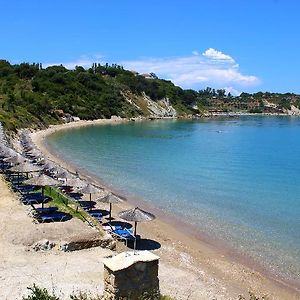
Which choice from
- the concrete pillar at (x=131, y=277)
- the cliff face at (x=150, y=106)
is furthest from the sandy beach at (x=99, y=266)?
the cliff face at (x=150, y=106)

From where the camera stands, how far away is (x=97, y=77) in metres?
154

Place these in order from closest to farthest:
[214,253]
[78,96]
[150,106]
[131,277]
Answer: [131,277], [214,253], [78,96], [150,106]

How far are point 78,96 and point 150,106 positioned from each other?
43.2 meters

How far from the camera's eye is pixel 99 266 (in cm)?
1627

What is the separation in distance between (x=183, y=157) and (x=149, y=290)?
47507 mm

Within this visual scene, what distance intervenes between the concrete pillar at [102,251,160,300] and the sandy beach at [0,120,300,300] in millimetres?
3844

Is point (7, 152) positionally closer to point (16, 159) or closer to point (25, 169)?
point (16, 159)

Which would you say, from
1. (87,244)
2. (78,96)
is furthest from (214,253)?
(78,96)

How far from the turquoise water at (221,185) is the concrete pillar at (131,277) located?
10.5 metres

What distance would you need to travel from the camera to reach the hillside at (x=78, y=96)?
91562 millimetres

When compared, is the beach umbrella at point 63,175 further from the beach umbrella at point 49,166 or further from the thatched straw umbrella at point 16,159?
the thatched straw umbrella at point 16,159

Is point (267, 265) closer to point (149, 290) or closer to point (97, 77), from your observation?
point (149, 290)

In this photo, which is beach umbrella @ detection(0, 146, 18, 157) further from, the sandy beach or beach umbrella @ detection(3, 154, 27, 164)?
the sandy beach

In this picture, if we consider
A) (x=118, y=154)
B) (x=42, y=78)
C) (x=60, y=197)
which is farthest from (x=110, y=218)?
(x=42, y=78)
